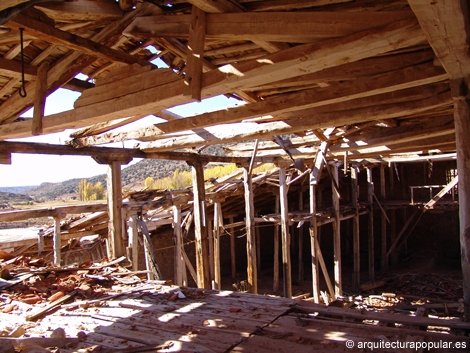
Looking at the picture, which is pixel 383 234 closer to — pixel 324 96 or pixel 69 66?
pixel 324 96

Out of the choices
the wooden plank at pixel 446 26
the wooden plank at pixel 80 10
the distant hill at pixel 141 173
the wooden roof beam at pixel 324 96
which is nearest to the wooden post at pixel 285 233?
the wooden roof beam at pixel 324 96

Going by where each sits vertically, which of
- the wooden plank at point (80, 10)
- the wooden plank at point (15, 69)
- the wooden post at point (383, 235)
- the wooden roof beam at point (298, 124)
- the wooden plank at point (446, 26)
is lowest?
the wooden post at point (383, 235)

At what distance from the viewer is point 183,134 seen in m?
6.04

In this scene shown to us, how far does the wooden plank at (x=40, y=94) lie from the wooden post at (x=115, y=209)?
1999mm

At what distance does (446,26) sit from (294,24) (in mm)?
860

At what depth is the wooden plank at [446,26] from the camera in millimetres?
1857

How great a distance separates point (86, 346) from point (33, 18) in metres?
2.64

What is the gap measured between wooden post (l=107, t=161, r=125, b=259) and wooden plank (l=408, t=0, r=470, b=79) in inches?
193

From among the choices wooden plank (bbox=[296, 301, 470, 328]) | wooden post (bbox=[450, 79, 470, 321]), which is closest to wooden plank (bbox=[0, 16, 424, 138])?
wooden post (bbox=[450, 79, 470, 321])

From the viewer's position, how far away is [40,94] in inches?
156

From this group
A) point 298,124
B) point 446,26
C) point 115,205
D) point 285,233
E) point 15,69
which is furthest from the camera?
point 285,233

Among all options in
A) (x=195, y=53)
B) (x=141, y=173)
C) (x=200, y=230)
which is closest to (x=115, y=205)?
(x=200, y=230)

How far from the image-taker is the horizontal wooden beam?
2.21m

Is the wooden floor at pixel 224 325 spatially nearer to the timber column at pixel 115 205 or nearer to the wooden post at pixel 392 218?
the timber column at pixel 115 205
